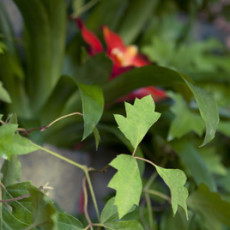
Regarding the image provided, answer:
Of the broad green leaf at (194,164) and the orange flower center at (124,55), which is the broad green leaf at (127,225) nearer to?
the broad green leaf at (194,164)

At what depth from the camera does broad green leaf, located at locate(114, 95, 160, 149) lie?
0.43m

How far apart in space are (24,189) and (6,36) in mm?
440

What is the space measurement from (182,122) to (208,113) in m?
0.19

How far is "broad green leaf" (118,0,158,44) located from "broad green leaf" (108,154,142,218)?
67cm

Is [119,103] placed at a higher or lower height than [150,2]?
lower

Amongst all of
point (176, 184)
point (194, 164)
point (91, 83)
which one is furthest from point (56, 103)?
point (176, 184)

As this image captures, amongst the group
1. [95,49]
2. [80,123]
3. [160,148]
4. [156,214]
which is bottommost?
[156,214]

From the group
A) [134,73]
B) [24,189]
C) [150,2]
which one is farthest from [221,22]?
[24,189]

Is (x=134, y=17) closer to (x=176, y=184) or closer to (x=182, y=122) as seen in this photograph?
(x=182, y=122)

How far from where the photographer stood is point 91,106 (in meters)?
0.56

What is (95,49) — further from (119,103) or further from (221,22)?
(221,22)

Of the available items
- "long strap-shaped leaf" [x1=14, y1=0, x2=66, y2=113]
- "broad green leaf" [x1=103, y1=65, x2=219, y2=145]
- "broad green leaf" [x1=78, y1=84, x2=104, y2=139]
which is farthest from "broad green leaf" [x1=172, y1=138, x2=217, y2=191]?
"long strap-shaped leaf" [x1=14, y1=0, x2=66, y2=113]

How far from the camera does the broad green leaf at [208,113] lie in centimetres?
52

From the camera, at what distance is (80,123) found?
81cm
